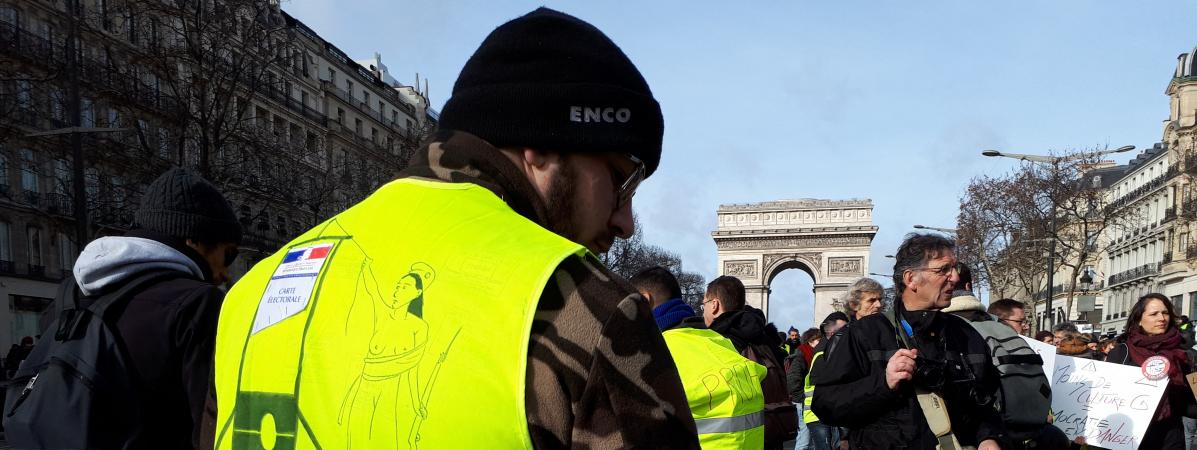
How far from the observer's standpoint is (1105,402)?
5.76m

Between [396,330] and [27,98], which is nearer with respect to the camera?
[396,330]

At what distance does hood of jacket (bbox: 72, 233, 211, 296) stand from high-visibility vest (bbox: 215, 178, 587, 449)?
4.67ft

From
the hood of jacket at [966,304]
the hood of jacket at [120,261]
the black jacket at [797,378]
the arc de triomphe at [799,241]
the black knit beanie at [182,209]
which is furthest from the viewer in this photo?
the arc de triomphe at [799,241]

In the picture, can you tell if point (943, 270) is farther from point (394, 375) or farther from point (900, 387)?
point (394, 375)

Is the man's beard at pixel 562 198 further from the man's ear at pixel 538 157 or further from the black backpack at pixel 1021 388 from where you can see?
the black backpack at pixel 1021 388

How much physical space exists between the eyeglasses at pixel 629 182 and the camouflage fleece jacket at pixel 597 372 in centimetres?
28

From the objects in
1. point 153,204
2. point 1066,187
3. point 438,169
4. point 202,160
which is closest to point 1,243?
point 202,160

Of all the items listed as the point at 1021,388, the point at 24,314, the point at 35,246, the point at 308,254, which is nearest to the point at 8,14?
the point at 35,246

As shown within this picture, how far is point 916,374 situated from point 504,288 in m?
2.84

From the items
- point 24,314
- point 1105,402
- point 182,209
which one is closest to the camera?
point 182,209

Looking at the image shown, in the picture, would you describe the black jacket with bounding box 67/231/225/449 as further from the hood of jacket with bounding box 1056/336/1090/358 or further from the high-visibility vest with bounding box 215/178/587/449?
the hood of jacket with bounding box 1056/336/1090/358

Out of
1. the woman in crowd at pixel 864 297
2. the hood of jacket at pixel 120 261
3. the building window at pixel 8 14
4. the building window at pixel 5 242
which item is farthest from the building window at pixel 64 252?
the hood of jacket at pixel 120 261

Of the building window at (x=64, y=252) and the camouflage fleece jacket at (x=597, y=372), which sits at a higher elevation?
the camouflage fleece jacket at (x=597, y=372)

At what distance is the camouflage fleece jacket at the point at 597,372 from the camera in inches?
39.4
